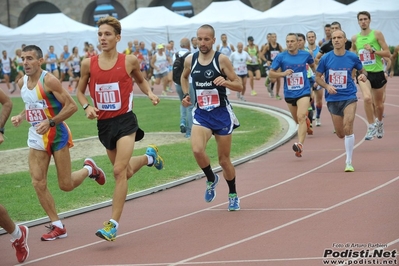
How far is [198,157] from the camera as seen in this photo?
947cm

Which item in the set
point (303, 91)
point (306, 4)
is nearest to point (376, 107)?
point (303, 91)

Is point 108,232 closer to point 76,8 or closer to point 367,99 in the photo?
point 367,99

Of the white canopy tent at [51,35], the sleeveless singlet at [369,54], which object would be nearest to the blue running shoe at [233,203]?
the sleeveless singlet at [369,54]

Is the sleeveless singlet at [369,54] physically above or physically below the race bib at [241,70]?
above

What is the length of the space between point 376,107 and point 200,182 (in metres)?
4.93

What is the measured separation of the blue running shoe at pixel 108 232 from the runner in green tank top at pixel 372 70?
27.0ft

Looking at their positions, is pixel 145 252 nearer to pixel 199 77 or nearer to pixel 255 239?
pixel 255 239

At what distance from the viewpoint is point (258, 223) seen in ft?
28.6

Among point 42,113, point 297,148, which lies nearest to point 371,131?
point 297,148

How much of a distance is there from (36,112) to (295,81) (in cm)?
645

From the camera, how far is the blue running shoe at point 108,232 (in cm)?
776

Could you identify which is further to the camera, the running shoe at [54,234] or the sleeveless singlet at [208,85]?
the sleeveless singlet at [208,85]

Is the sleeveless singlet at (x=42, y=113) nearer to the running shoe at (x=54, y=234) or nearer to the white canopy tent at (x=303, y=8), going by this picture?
the running shoe at (x=54, y=234)

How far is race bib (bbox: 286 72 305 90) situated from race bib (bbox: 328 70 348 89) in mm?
1528
